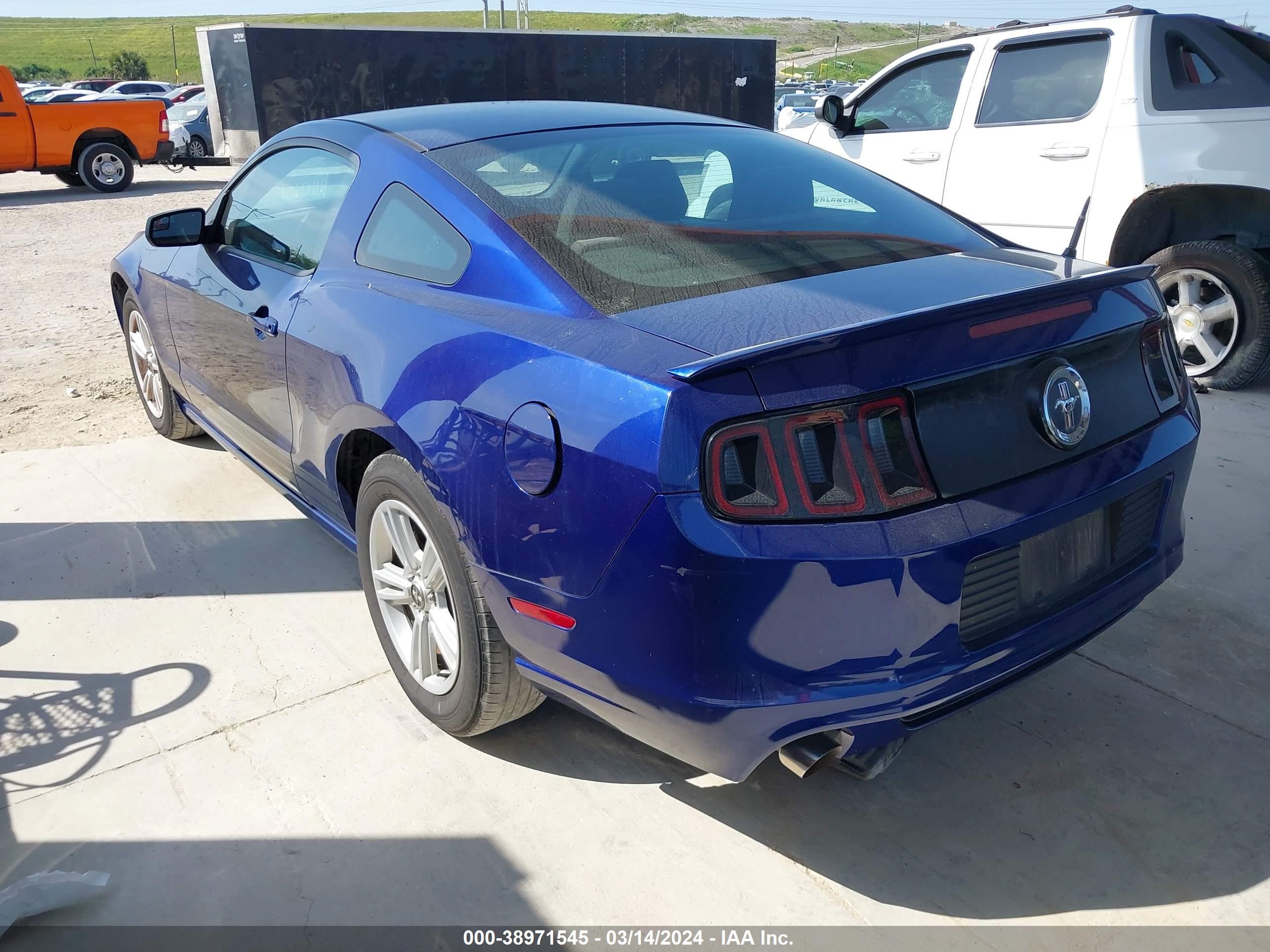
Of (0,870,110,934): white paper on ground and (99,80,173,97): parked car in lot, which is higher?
(99,80,173,97): parked car in lot

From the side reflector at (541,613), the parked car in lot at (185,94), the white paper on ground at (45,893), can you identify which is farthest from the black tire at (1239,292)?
the parked car in lot at (185,94)

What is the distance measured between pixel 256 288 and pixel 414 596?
1300mm

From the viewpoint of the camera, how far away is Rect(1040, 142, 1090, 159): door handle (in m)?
5.50

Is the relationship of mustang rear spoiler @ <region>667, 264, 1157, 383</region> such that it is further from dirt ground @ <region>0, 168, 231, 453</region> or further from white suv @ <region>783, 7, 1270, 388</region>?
dirt ground @ <region>0, 168, 231, 453</region>

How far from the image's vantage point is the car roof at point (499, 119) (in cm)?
288

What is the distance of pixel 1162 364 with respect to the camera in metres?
2.45

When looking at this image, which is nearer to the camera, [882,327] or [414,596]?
[882,327]

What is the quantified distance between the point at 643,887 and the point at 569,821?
279 millimetres

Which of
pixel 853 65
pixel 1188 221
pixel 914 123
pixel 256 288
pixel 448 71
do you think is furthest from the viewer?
pixel 853 65

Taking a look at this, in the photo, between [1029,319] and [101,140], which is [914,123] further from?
[101,140]

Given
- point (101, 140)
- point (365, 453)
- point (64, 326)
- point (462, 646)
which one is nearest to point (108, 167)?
point (101, 140)

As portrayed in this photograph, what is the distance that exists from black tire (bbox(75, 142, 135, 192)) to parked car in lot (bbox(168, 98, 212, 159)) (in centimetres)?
507

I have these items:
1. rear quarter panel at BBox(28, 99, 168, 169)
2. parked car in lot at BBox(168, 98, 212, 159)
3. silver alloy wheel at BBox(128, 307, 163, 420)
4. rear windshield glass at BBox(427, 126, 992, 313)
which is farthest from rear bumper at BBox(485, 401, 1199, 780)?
parked car in lot at BBox(168, 98, 212, 159)

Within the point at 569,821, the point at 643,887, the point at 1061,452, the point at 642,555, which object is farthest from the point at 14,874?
the point at 1061,452
